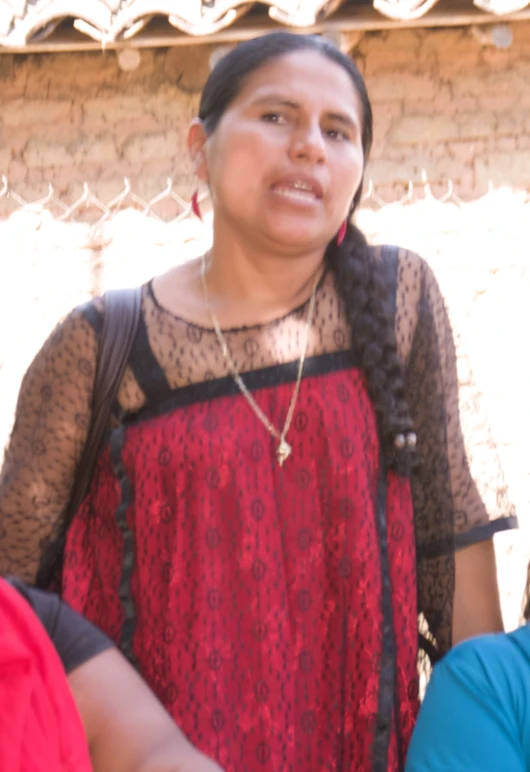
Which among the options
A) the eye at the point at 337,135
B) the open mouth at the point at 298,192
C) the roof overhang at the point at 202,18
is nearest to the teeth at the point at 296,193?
the open mouth at the point at 298,192

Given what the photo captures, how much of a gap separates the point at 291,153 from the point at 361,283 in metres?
0.26

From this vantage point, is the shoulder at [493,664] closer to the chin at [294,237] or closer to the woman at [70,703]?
the woman at [70,703]

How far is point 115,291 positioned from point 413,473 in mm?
613

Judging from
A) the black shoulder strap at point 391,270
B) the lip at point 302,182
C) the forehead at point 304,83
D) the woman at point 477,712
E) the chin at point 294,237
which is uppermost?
the forehead at point 304,83

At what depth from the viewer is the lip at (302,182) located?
1.67 meters

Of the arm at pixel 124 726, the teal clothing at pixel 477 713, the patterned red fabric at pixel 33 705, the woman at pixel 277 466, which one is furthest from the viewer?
the woman at pixel 277 466

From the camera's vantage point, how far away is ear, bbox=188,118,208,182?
1838 millimetres

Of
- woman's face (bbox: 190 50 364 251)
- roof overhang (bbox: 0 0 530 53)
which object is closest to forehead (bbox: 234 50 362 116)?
woman's face (bbox: 190 50 364 251)

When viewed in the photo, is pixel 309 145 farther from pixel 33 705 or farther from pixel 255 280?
pixel 33 705

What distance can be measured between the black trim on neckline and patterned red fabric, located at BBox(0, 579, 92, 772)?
0.46m

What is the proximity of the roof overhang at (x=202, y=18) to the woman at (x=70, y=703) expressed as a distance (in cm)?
194

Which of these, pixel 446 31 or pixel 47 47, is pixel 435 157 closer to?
pixel 446 31

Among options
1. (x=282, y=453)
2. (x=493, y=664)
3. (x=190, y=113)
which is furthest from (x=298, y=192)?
(x=190, y=113)

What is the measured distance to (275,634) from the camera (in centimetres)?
162
